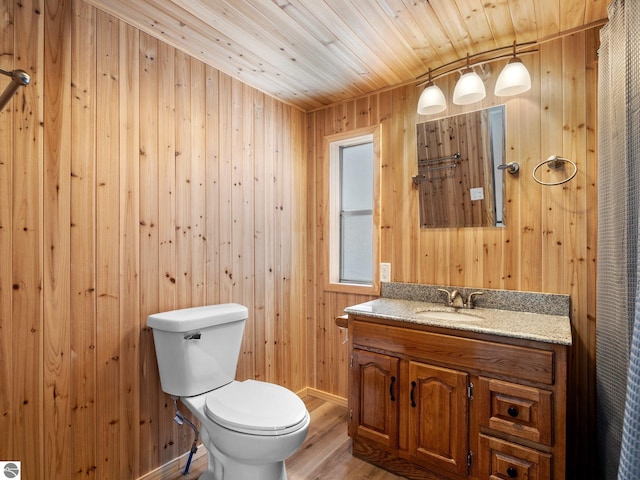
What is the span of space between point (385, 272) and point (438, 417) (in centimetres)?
99

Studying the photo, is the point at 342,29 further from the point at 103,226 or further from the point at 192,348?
the point at 192,348

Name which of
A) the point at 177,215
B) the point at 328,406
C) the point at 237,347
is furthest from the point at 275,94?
the point at 328,406

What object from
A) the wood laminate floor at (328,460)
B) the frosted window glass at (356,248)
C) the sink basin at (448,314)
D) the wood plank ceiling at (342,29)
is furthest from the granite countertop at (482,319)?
the wood plank ceiling at (342,29)

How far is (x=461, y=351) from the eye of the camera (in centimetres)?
162

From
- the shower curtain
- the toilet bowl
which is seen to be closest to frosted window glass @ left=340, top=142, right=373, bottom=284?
the toilet bowl

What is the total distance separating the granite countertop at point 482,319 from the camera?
58.0 inches

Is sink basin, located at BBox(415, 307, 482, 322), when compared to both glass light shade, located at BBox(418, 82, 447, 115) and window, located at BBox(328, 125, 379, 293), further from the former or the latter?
glass light shade, located at BBox(418, 82, 447, 115)

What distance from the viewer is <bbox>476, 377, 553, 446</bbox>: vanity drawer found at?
1.42 m

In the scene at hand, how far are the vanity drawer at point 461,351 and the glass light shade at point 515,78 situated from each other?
128 centimetres

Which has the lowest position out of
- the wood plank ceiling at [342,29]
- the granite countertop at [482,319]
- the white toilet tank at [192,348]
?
the white toilet tank at [192,348]

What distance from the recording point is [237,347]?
6.29ft

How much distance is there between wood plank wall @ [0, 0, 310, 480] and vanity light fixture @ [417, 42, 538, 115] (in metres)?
1.19

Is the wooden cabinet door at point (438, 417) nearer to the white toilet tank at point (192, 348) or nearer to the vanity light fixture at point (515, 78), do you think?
the white toilet tank at point (192, 348)

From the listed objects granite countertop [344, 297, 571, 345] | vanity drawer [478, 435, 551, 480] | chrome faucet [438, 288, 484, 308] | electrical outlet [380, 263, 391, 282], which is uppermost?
electrical outlet [380, 263, 391, 282]
